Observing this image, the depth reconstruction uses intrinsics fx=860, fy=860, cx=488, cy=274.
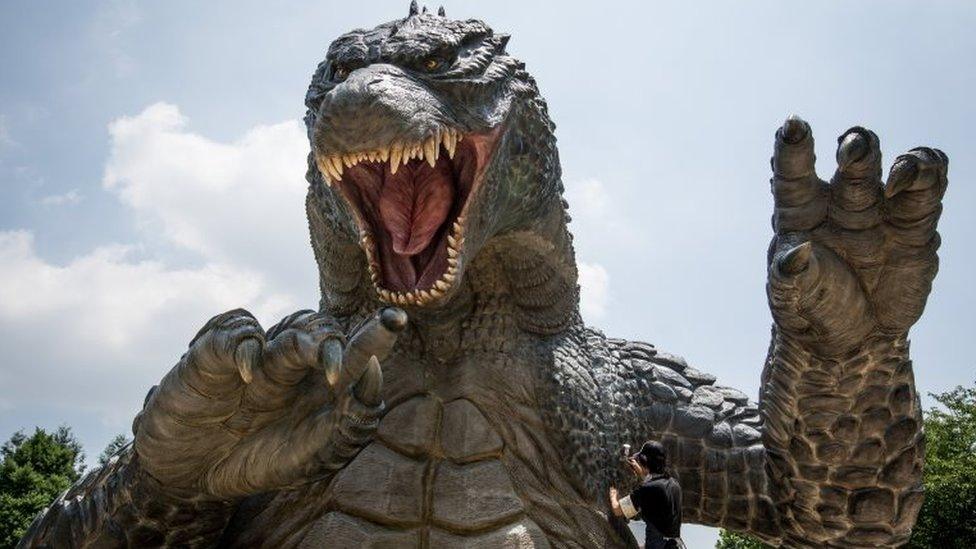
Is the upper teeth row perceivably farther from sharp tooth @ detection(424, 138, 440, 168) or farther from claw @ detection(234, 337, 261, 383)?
claw @ detection(234, 337, 261, 383)

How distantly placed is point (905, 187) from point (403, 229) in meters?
1.73

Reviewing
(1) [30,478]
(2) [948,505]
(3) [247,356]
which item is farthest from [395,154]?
(1) [30,478]

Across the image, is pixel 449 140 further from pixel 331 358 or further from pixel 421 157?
pixel 331 358

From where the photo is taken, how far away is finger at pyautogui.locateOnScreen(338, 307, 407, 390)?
2.45 meters

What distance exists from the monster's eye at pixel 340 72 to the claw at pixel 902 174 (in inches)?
77.7

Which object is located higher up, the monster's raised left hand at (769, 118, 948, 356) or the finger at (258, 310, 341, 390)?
the monster's raised left hand at (769, 118, 948, 356)

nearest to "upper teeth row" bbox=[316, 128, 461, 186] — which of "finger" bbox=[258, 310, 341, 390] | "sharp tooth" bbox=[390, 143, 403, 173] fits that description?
"sharp tooth" bbox=[390, 143, 403, 173]

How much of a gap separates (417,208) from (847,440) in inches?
74.6

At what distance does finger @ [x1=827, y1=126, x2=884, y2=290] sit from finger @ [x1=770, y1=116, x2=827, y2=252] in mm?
65

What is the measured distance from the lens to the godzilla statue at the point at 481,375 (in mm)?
2814

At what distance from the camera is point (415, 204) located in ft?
10.6

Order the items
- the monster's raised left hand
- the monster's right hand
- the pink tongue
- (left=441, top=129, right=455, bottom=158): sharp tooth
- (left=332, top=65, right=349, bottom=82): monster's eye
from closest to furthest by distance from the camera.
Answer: the monster's right hand → the monster's raised left hand → (left=441, top=129, right=455, bottom=158): sharp tooth → the pink tongue → (left=332, top=65, right=349, bottom=82): monster's eye

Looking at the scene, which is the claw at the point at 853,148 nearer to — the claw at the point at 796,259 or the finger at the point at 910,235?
the finger at the point at 910,235

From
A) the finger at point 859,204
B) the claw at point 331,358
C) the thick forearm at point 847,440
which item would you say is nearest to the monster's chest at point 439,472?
the claw at point 331,358
